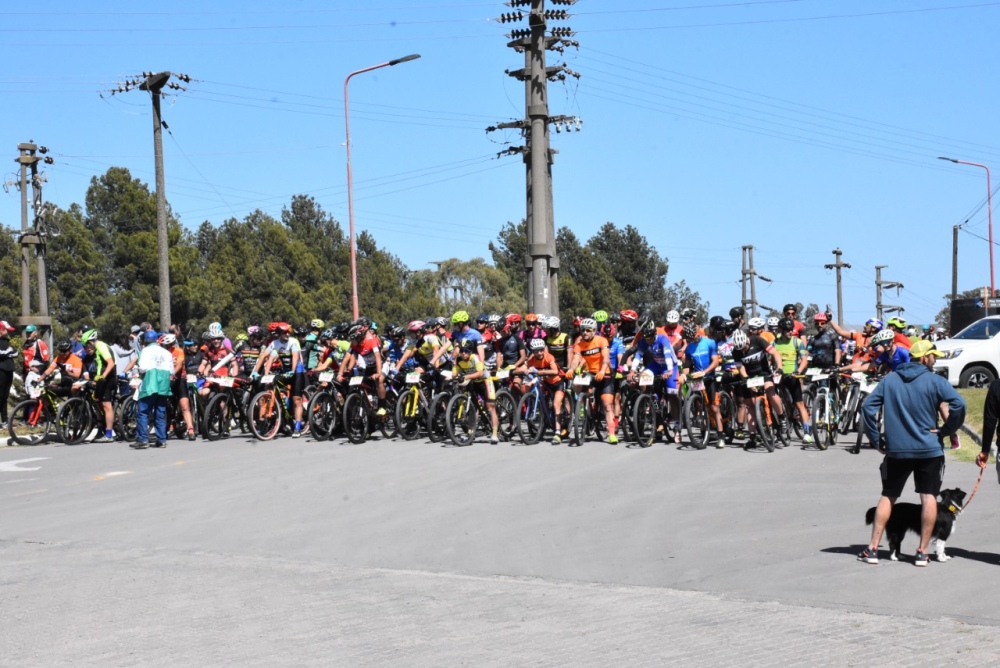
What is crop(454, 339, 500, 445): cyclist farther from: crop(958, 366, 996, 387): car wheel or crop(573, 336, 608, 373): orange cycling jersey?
crop(958, 366, 996, 387): car wheel

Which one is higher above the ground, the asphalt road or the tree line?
the tree line

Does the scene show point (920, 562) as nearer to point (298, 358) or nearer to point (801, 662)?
point (801, 662)

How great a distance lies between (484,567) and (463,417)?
333 inches

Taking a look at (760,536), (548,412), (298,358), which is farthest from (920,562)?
(298,358)

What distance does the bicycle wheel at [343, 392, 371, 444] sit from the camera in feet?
58.7

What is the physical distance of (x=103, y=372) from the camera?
19.0 meters

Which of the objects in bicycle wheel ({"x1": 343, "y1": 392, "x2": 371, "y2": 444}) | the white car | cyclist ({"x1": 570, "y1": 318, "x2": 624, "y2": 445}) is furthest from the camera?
the white car

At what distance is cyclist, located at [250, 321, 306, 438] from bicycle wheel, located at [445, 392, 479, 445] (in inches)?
110

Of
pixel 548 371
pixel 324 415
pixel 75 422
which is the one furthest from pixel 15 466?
pixel 548 371

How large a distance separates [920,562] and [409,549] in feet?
13.0

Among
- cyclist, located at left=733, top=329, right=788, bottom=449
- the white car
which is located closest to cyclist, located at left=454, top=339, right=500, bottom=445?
cyclist, located at left=733, top=329, right=788, bottom=449

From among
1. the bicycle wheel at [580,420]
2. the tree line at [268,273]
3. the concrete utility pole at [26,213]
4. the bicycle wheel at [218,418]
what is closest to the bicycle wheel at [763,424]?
the bicycle wheel at [580,420]

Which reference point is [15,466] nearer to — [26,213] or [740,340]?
[740,340]

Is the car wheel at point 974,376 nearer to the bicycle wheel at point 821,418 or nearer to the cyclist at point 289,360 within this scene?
the bicycle wheel at point 821,418
